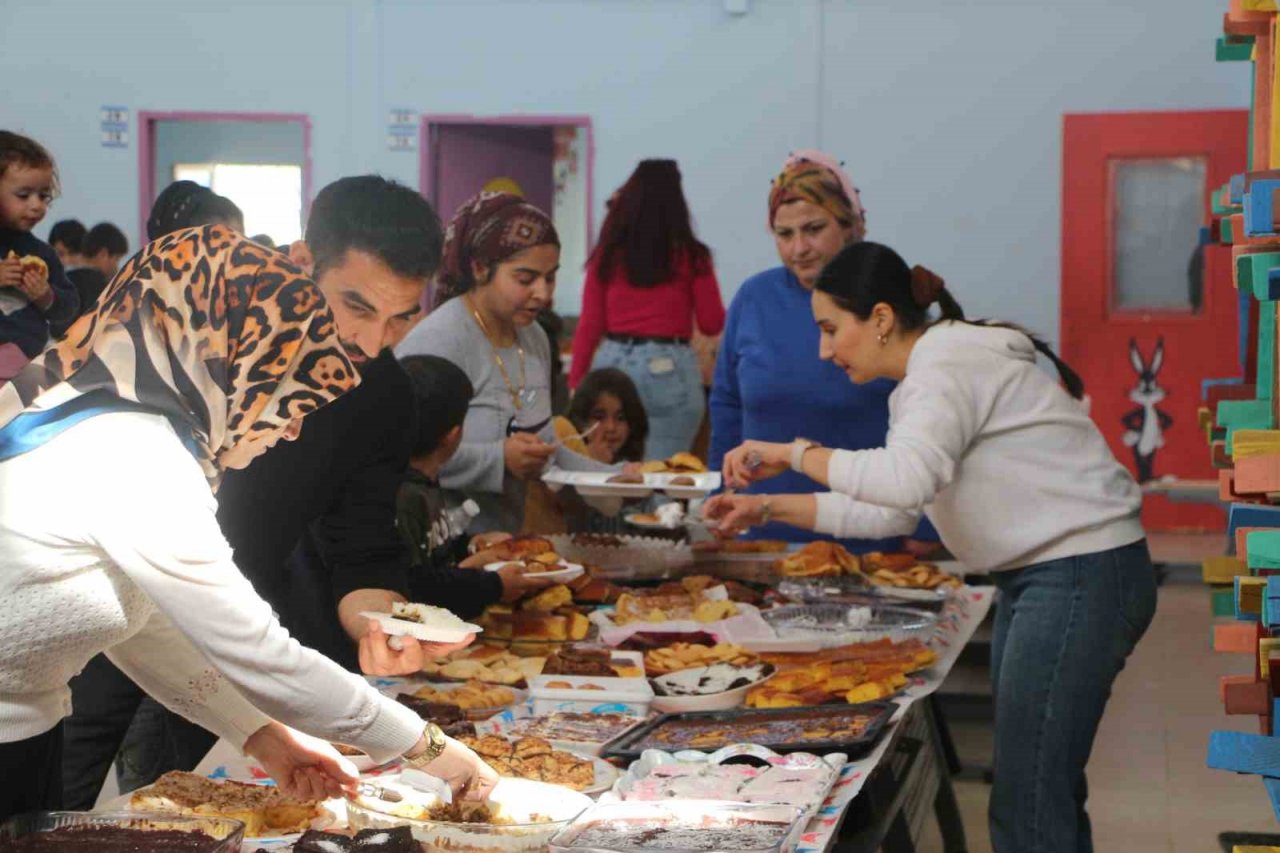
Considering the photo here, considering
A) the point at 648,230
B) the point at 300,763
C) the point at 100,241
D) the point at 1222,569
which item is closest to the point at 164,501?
the point at 300,763

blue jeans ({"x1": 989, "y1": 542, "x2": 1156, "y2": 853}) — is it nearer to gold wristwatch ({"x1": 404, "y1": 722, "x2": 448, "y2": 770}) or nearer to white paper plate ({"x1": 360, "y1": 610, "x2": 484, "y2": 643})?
white paper plate ({"x1": 360, "y1": 610, "x2": 484, "y2": 643})

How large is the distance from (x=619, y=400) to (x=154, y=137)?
4930 mm

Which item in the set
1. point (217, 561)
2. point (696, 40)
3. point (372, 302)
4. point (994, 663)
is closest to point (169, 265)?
point (217, 561)

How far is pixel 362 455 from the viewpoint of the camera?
8.38 feet

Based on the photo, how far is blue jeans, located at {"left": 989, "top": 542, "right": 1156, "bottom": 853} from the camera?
281cm

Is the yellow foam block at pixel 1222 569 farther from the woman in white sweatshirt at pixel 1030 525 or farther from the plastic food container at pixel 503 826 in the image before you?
the plastic food container at pixel 503 826

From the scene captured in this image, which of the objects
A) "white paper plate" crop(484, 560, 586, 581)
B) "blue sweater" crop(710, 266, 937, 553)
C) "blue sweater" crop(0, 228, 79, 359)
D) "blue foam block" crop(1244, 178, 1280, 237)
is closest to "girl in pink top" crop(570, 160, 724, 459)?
"blue sweater" crop(710, 266, 937, 553)

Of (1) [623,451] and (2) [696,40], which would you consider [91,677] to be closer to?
(1) [623,451]

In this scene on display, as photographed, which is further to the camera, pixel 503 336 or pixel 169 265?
pixel 503 336

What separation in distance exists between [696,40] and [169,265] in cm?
702

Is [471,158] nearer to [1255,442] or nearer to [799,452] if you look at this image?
[799,452]

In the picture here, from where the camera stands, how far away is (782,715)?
2.53m

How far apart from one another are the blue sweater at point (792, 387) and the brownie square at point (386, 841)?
2.42m

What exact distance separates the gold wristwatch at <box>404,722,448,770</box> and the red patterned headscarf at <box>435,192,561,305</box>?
212 centimetres
